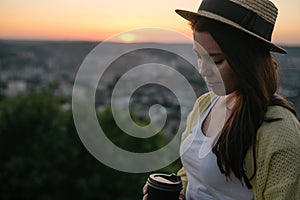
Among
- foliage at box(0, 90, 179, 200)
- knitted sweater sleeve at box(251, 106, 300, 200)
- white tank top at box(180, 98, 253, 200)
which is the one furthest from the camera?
foliage at box(0, 90, 179, 200)

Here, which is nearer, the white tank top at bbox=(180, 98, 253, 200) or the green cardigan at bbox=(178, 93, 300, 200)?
the green cardigan at bbox=(178, 93, 300, 200)

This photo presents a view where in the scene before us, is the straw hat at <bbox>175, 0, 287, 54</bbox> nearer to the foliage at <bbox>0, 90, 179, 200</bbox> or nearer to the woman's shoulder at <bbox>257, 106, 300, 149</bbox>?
the woman's shoulder at <bbox>257, 106, 300, 149</bbox>

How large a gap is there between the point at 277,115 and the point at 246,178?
6.2 inches

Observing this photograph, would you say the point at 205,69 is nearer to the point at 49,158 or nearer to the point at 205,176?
the point at 205,176

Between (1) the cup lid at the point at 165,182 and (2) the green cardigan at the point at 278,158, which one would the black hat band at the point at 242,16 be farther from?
(1) the cup lid at the point at 165,182

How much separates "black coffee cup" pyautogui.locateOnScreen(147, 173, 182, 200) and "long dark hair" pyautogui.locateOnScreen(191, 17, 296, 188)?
11cm

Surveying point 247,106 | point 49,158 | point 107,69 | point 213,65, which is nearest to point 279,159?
point 247,106

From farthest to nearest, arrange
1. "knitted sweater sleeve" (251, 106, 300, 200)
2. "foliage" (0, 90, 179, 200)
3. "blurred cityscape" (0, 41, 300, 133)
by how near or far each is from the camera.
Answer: "foliage" (0, 90, 179, 200) → "blurred cityscape" (0, 41, 300, 133) → "knitted sweater sleeve" (251, 106, 300, 200)

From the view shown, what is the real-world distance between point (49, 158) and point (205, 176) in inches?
234

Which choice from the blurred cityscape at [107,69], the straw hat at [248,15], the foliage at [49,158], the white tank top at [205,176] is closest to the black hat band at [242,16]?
the straw hat at [248,15]

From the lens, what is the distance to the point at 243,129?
2.90 ft

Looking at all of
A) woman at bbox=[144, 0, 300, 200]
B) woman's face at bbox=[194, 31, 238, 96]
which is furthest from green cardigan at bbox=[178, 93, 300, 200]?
woman's face at bbox=[194, 31, 238, 96]

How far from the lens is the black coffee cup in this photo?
2.99 ft

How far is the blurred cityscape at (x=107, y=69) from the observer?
1.29 meters
